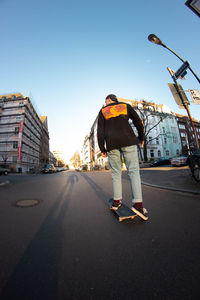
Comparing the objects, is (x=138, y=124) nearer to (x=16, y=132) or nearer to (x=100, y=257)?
(x=100, y=257)

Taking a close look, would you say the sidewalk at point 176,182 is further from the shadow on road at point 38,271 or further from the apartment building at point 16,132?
the apartment building at point 16,132

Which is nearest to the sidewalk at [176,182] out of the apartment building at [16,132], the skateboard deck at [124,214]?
the skateboard deck at [124,214]

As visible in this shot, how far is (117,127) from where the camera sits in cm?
238

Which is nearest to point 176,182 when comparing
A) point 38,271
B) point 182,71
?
point 182,71

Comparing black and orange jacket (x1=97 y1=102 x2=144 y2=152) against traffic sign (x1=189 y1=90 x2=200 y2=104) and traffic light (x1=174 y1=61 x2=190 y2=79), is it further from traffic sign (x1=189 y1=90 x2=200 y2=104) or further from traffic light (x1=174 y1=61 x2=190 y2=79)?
traffic light (x1=174 y1=61 x2=190 y2=79)

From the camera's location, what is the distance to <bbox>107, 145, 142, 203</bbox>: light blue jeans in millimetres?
2134

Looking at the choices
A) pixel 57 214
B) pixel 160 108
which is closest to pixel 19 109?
pixel 160 108

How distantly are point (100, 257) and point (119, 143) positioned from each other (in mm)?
1580

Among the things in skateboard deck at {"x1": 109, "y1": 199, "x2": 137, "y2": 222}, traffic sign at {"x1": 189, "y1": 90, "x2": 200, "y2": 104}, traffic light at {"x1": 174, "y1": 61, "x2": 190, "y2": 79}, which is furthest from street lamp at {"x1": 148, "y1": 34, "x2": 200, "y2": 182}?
skateboard deck at {"x1": 109, "y1": 199, "x2": 137, "y2": 222}

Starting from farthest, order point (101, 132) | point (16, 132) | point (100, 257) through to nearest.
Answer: point (16, 132) → point (101, 132) → point (100, 257)

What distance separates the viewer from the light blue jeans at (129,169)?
213 cm

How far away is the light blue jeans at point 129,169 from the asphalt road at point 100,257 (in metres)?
0.38

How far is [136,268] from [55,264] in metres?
0.67

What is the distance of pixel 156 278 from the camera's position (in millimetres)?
938
